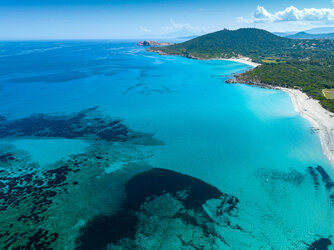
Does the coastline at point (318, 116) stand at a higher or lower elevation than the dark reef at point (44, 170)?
higher

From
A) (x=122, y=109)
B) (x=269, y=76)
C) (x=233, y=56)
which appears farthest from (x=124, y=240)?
(x=233, y=56)

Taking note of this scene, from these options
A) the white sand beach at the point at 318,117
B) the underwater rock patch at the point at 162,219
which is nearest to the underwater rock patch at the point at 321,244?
the underwater rock patch at the point at 162,219

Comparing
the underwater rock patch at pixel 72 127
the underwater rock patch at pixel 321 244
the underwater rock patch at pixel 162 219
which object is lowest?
the underwater rock patch at pixel 321 244

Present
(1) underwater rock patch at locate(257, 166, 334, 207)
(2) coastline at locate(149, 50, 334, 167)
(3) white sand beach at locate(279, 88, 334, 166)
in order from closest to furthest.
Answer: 1. (1) underwater rock patch at locate(257, 166, 334, 207)
2. (2) coastline at locate(149, 50, 334, 167)
3. (3) white sand beach at locate(279, 88, 334, 166)

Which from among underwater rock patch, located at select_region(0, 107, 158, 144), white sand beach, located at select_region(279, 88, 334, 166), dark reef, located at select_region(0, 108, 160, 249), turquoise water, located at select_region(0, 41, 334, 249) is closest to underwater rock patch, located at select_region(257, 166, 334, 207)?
turquoise water, located at select_region(0, 41, 334, 249)

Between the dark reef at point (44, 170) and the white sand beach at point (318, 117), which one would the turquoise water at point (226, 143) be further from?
the dark reef at point (44, 170)

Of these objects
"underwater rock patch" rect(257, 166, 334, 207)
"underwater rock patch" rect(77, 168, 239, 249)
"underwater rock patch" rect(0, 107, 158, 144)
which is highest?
"underwater rock patch" rect(0, 107, 158, 144)

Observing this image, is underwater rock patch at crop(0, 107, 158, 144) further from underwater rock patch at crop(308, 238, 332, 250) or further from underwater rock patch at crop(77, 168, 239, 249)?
underwater rock patch at crop(308, 238, 332, 250)
